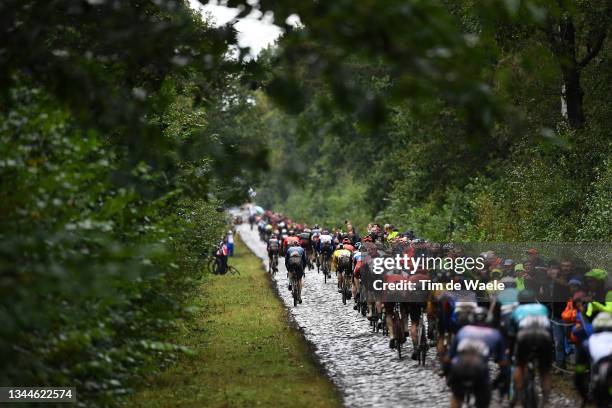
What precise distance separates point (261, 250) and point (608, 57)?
3903cm

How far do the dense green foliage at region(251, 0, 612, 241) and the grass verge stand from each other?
4080 mm

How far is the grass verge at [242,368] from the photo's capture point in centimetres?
1486

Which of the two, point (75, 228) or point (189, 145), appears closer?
point (75, 228)

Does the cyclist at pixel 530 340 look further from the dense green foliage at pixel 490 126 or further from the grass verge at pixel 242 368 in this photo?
the grass verge at pixel 242 368

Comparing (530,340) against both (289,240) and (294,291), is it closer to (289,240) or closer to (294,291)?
(294,291)

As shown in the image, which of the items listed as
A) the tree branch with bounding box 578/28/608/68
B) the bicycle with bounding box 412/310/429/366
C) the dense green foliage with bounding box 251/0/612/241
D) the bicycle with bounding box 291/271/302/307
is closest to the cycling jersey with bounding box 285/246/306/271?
the bicycle with bounding box 291/271/302/307

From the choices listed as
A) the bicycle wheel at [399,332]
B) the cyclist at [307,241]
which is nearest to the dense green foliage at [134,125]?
the bicycle wheel at [399,332]

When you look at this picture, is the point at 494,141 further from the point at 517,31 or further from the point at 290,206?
the point at 290,206

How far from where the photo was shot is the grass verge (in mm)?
14859

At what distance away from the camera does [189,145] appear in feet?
42.4

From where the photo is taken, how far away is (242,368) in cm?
1794

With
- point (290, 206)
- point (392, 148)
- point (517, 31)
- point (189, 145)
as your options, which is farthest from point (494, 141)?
point (290, 206)

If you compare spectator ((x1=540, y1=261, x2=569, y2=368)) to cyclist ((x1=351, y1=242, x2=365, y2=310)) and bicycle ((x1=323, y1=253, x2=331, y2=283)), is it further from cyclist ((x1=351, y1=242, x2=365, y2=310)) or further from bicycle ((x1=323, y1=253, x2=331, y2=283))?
bicycle ((x1=323, y1=253, x2=331, y2=283))

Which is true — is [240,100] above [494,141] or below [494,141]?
above
